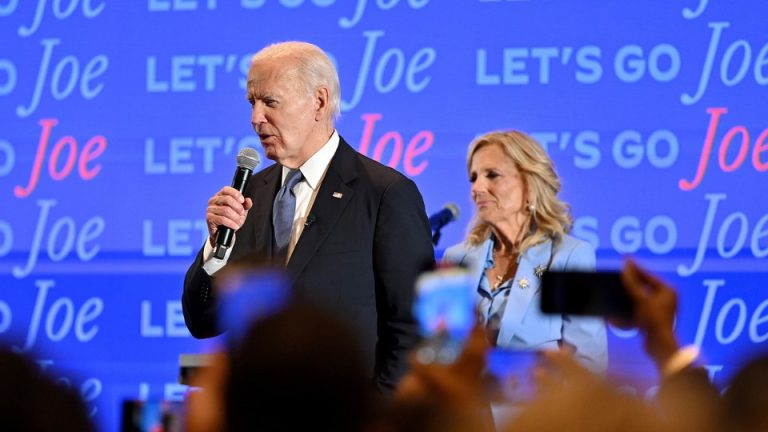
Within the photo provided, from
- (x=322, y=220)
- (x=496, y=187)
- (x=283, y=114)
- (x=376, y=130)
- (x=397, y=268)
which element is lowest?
(x=397, y=268)

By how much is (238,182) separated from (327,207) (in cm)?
26

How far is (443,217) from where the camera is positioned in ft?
16.2

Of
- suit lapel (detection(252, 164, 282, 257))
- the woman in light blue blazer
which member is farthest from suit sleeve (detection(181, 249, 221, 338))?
the woman in light blue blazer

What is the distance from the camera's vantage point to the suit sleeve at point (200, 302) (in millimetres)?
3121

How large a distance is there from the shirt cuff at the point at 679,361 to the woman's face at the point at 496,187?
8.77ft

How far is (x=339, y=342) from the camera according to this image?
1.14 metres

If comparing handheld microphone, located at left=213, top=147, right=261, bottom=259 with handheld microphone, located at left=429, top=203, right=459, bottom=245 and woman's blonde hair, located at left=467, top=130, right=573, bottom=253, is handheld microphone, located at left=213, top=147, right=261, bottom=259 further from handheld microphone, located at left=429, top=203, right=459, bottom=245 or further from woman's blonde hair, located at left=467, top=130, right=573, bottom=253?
handheld microphone, located at left=429, top=203, right=459, bottom=245

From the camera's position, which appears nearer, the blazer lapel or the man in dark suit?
the man in dark suit

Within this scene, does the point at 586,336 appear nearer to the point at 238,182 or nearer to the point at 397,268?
the point at 397,268

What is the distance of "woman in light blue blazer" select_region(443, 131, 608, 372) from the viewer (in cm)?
372

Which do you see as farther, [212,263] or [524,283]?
[524,283]

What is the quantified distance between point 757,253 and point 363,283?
2.31 metres

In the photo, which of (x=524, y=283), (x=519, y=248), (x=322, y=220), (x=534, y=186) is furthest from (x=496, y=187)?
(x=322, y=220)

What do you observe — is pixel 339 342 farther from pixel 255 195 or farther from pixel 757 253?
pixel 757 253
